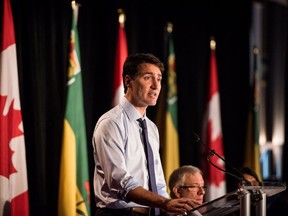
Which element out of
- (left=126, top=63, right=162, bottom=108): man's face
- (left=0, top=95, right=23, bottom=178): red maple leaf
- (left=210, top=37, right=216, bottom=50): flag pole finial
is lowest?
(left=0, top=95, right=23, bottom=178): red maple leaf

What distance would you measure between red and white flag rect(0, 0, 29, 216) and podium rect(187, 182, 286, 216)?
2.17m

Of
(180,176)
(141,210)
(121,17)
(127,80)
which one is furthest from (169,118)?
(141,210)

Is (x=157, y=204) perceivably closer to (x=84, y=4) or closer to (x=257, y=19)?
(x=84, y=4)

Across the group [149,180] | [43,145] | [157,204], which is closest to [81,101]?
[43,145]

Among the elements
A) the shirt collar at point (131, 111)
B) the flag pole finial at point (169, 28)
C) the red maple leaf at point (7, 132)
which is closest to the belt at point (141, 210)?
the shirt collar at point (131, 111)

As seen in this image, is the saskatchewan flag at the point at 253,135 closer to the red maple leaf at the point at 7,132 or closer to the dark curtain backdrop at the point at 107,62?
the dark curtain backdrop at the point at 107,62

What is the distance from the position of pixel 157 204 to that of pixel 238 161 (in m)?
4.93

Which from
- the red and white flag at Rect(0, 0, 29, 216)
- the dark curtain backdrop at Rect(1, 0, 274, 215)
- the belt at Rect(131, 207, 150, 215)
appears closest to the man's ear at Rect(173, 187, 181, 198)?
the belt at Rect(131, 207, 150, 215)

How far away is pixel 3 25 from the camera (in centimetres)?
458

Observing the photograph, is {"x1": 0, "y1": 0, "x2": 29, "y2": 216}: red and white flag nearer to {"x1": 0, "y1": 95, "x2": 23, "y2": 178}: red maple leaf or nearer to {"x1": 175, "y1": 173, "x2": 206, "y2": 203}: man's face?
{"x1": 0, "y1": 95, "x2": 23, "y2": 178}: red maple leaf

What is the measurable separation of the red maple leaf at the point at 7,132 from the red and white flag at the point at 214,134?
277 centimetres

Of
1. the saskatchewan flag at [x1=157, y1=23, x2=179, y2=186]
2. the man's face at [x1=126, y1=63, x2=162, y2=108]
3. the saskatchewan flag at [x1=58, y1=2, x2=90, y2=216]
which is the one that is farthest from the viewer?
the saskatchewan flag at [x1=157, y1=23, x2=179, y2=186]

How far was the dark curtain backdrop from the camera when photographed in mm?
5145

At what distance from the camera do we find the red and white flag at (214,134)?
261 inches
